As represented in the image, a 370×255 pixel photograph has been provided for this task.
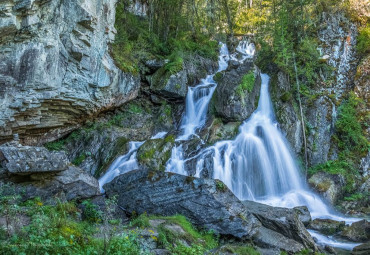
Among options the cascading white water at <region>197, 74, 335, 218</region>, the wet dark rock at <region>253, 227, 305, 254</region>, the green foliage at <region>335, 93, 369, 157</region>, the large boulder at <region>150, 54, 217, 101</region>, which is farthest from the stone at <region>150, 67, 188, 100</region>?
the wet dark rock at <region>253, 227, 305, 254</region>

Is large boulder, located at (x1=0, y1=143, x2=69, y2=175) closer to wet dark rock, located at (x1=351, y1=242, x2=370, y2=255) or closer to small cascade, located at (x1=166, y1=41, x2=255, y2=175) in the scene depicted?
small cascade, located at (x1=166, y1=41, x2=255, y2=175)

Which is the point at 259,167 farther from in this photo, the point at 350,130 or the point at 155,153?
the point at 350,130

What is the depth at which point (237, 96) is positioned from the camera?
510 inches

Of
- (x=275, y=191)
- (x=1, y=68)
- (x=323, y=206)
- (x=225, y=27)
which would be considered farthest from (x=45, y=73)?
(x=225, y=27)

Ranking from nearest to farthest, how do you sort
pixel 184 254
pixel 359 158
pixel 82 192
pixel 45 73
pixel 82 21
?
pixel 184 254 → pixel 82 192 → pixel 45 73 → pixel 82 21 → pixel 359 158

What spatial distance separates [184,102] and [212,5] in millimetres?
10629

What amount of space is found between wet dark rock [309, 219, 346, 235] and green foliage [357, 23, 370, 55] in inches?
446

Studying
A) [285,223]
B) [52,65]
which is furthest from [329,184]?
[52,65]

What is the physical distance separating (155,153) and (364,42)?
1381cm

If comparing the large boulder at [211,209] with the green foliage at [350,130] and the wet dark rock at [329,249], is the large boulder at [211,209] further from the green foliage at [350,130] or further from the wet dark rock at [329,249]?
the green foliage at [350,130]

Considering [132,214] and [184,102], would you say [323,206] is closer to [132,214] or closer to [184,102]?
[132,214]

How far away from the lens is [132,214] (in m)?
6.82

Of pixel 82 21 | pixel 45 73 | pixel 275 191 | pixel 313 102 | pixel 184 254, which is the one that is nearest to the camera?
pixel 184 254

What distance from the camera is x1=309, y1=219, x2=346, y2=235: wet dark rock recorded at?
7.77 meters
